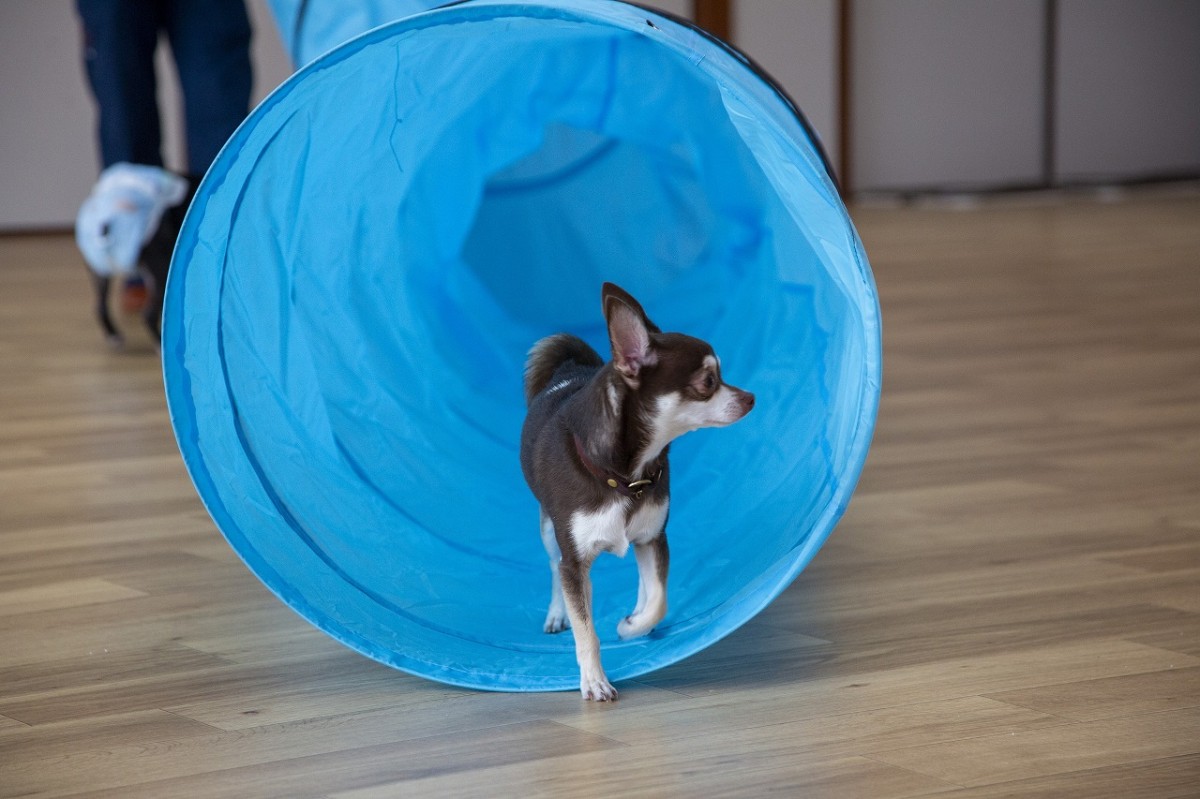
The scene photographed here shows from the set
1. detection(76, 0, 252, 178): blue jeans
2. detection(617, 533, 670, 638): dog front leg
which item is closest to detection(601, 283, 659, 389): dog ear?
detection(617, 533, 670, 638): dog front leg

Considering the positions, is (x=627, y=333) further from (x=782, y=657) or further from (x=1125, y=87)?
(x=1125, y=87)

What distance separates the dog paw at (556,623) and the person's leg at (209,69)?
2925 millimetres

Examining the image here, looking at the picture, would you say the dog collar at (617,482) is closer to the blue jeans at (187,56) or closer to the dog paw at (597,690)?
the dog paw at (597,690)

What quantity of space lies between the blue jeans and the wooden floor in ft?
4.28

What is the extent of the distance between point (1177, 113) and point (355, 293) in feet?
31.6

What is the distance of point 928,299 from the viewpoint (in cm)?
548

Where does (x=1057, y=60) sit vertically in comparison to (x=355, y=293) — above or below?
below

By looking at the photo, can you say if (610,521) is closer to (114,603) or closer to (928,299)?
(114,603)

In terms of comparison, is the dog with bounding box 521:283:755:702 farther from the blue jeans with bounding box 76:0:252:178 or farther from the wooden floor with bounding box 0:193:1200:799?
the blue jeans with bounding box 76:0:252:178

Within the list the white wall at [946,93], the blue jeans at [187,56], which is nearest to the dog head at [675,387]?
the blue jeans at [187,56]

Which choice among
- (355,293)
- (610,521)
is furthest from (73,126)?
(610,521)

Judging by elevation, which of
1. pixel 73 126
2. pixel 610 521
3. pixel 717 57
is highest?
pixel 717 57

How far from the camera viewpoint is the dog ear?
1.73 m

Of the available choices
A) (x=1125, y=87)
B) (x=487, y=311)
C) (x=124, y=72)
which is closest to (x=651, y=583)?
(x=487, y=311)
